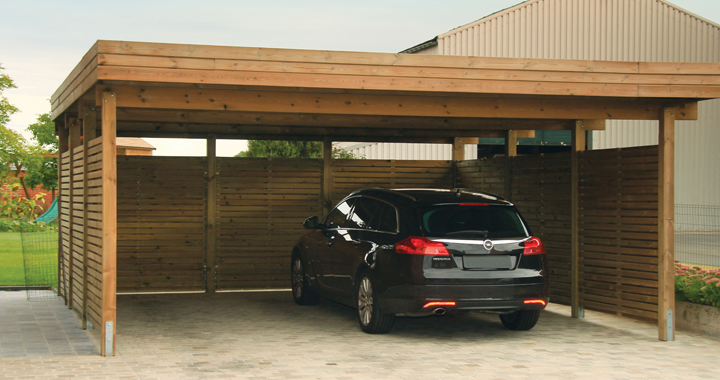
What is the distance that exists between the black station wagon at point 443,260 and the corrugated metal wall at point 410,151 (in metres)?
16.4

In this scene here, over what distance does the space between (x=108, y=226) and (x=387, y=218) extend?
9.45ft

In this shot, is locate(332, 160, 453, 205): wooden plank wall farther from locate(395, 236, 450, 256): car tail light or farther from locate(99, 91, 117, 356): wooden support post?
locate(99, 91, 117, 356): wooden support post

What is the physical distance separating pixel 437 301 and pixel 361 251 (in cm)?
129

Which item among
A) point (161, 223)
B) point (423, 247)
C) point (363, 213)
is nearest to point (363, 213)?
point (363, 213)

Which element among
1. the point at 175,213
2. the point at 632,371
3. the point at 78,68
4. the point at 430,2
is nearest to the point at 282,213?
the point at 175,213

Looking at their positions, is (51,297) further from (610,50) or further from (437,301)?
(610,50)

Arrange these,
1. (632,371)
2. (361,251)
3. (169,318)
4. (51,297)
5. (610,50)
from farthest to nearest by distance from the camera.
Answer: (610,50) < (51,297) < (169,318) < (361,251) < (632,371)

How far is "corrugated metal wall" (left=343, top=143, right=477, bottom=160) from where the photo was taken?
82.3 feet

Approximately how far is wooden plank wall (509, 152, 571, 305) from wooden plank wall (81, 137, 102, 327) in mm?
5807

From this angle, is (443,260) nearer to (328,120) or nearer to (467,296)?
(467,296)

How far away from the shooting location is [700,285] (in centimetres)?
862

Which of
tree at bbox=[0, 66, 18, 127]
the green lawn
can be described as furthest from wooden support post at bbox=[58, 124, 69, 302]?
tree at bbox=[0, 66, 18, 127]

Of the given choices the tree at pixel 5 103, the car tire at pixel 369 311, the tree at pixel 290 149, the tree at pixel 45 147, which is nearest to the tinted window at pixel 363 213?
the car tire at pixel 369 311

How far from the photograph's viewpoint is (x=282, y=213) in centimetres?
1203
